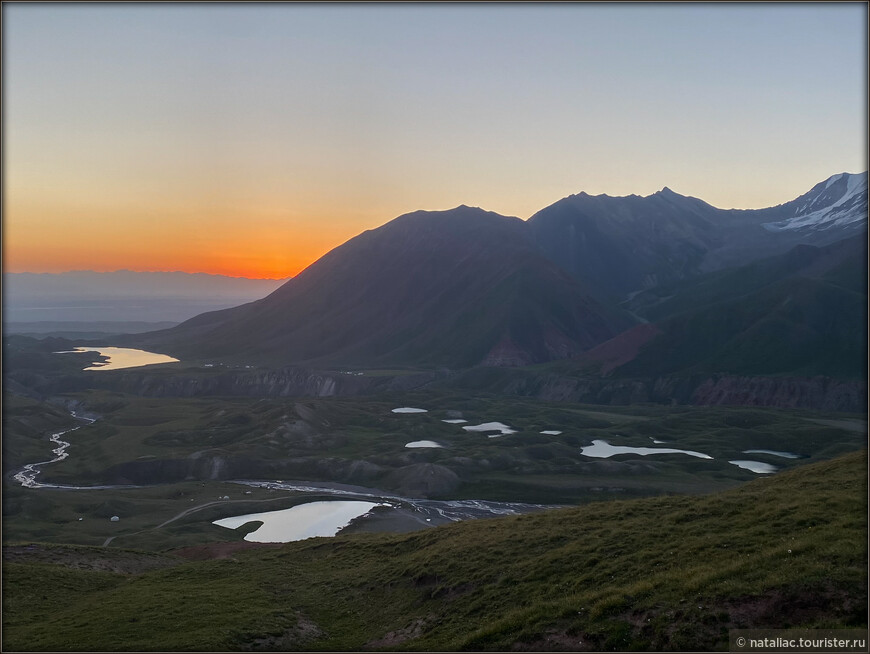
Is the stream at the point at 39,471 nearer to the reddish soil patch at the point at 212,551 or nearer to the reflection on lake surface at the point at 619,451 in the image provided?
the reddish soil patch at the point at 212,551

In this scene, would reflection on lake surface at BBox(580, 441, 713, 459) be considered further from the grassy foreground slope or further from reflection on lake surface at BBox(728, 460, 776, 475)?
the grassy foreground slope

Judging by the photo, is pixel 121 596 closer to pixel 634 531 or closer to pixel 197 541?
pixel 634 531

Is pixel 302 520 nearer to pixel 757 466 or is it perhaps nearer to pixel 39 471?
pixel 39 471

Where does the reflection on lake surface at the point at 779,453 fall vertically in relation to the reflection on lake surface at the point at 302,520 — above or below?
above

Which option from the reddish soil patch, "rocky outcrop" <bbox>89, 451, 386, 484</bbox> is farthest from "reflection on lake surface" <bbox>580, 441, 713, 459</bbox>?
the reddish soil patch

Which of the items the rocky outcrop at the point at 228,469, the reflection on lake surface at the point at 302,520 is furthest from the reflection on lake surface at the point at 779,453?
the reflection on lake surface at the point at 302,520

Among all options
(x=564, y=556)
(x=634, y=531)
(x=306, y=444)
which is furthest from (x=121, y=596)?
(x=306, y=444)

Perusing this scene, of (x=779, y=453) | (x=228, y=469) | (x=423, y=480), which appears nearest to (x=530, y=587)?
(x=423, y=480)
